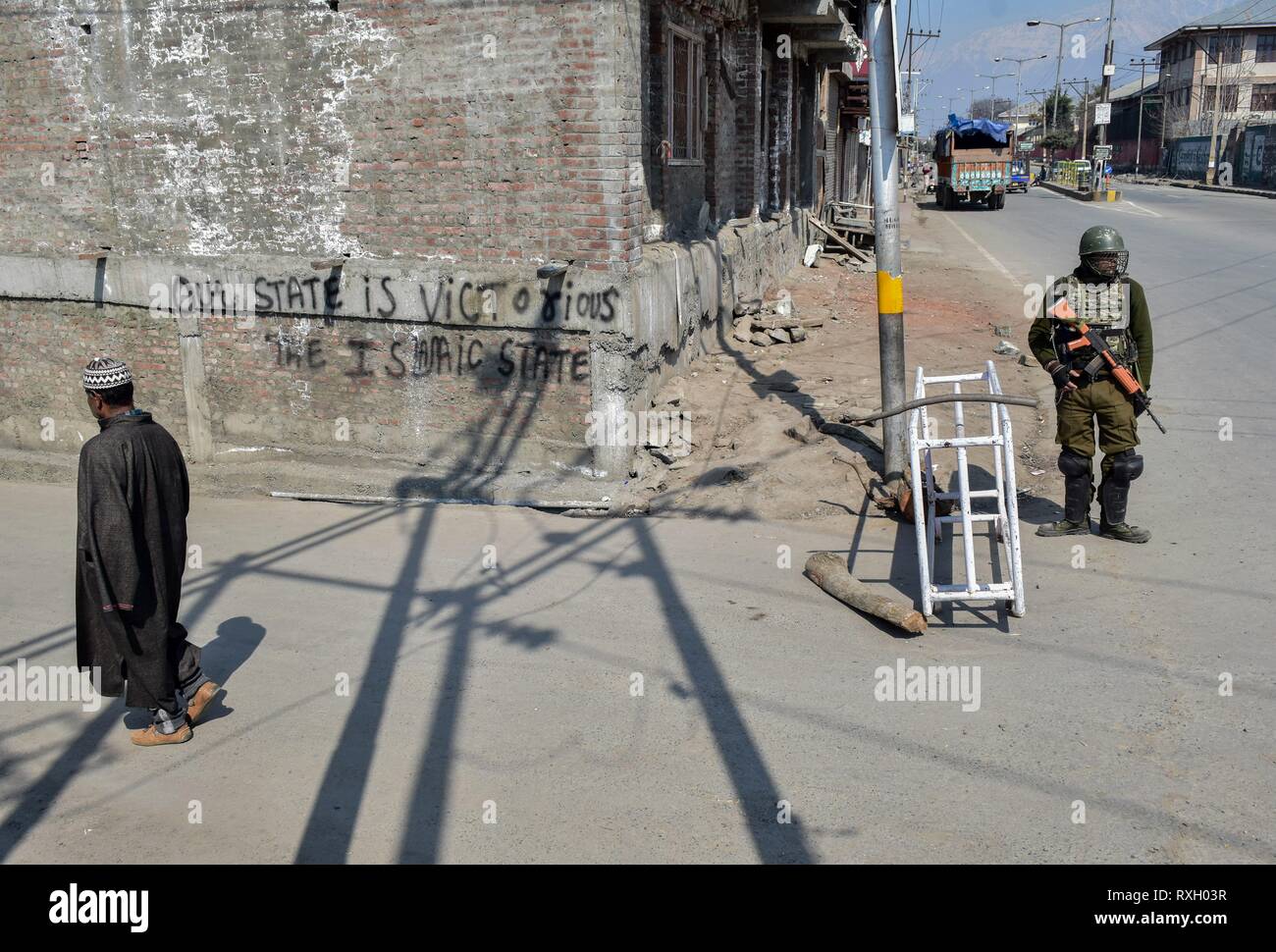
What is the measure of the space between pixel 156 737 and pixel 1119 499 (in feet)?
18.2

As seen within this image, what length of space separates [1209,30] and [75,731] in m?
82.8

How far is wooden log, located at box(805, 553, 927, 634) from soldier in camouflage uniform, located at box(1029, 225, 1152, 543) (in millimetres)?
1610

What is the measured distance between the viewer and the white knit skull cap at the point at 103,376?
453 cm

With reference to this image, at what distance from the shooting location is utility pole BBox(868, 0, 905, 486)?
7348 mm

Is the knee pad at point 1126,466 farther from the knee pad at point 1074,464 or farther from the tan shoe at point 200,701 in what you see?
the tan shoe at point 200,701

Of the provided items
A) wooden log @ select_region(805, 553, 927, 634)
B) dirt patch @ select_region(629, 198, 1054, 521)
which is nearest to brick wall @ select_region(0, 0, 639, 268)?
dirt patch @ select_region(629, 198, 1054, 521)

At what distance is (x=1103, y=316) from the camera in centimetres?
661

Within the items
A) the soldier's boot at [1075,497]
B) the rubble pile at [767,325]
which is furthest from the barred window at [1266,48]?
the soldier's boot at [1075,497]

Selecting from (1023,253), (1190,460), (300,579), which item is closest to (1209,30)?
(1023,253)

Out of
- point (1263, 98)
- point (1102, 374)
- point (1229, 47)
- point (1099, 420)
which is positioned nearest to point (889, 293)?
point (1102, 374)

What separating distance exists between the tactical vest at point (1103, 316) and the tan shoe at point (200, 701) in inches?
206

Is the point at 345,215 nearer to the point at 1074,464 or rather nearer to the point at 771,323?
the point at 771,323

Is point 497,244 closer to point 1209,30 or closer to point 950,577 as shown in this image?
point 950,577

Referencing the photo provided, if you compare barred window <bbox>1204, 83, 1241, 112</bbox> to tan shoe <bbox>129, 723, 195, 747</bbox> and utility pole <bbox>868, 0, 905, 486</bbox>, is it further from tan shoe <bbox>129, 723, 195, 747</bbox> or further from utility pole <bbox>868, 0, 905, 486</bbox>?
tan shoe <bbox>129, 723, 195, 747</bbox>
